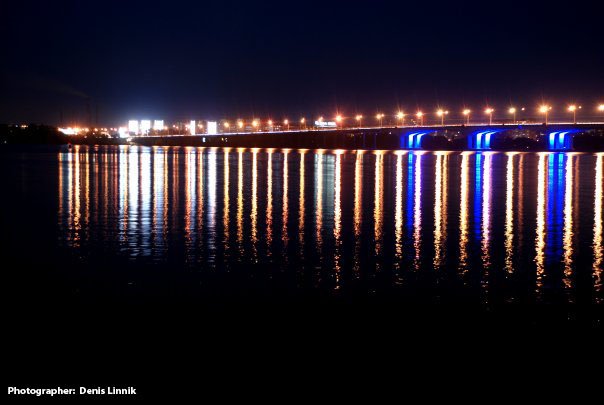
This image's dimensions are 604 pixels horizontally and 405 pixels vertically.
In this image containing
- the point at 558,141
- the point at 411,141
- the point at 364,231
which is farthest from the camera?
the point at 411,141

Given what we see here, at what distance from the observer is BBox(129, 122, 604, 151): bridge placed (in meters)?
118

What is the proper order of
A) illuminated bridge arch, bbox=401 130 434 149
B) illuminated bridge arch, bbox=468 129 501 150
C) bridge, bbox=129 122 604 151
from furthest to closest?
illuminated bridge arch, bbox=401 130 434 149 → illuminated bridge arch, bbox=468 129 501 150 → bridge, bbox=129 122 604 151

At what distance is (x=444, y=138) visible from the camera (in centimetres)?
14350

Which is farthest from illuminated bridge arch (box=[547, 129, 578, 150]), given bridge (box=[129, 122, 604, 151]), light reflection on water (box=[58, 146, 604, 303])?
light reflection on water (box=[58, 146, 604, 303])

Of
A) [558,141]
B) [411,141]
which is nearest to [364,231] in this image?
[558,141]

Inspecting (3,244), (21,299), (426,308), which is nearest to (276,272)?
(426,308)

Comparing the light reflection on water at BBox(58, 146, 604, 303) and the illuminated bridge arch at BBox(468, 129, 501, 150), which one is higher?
the illuminated bridge arch at BBox(468, 129, 501, 150)

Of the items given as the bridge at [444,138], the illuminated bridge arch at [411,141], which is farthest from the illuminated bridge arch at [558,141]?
the illuminated bridge arch at [411,141]

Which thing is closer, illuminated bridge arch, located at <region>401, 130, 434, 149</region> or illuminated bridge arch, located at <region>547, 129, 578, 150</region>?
illuminated bridge arch, located at <region>547, 129, 578, 150</region>

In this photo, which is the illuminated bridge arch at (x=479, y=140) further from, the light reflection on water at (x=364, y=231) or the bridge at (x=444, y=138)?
the light reflection on water at (x=364, y=231)

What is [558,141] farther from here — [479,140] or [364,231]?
[364,231]

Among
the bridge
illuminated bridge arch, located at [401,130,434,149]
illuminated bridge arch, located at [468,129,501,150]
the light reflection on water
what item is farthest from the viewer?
illuminated bridge arch, located at [401,130,434,149]

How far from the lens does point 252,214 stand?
71.9 ft

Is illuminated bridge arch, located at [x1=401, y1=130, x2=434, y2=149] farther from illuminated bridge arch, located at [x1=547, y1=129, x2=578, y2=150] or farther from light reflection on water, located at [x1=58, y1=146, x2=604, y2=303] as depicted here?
light reflection on water, located at [x1=58, y1=146, x2=604, y2=303]
